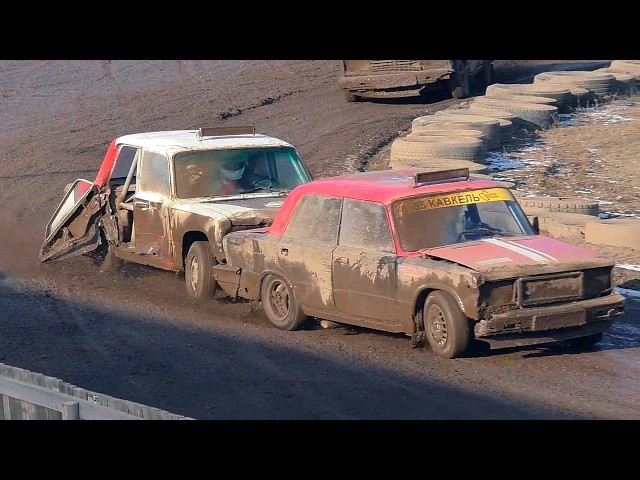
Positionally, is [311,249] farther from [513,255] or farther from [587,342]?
[587,342]

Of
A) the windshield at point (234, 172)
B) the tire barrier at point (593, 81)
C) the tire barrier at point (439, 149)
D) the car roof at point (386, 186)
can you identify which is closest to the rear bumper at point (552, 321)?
the car roof at point (386, 186)

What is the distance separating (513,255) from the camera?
820 centimetres

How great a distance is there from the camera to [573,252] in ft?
27.6

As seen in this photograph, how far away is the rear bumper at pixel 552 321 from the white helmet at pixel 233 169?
408 centimetres

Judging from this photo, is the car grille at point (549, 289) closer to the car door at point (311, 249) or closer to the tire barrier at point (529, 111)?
the car door at point (311, 249)

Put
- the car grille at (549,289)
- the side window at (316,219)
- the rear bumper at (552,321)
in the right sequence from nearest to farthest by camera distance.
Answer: the rear bumper at (552,321)
the car grille at (549,289)
the side window at (316,219)

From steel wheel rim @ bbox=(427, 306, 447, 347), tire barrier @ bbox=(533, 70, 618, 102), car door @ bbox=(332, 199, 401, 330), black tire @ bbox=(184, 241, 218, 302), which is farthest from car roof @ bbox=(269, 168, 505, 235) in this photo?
tire barrier @ bbox=(533, 70, 618, 102)

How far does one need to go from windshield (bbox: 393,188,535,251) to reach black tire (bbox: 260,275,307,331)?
127cm

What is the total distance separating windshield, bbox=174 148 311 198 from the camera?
11125mm

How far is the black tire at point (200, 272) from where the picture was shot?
1045 centimetres

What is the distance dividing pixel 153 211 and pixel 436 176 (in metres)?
3.49

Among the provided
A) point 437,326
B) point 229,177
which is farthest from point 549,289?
point 229,177
